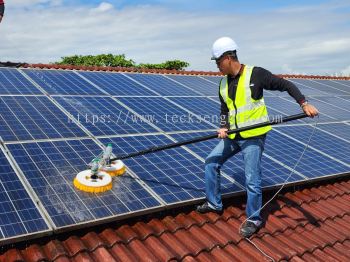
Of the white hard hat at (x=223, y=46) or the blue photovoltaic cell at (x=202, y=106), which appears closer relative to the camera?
the white hard hat at (x=223, y=46)

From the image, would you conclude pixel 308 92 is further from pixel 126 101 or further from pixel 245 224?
pixel 245 224

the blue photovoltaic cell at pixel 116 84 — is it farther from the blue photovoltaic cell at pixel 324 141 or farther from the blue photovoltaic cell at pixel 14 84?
the blue photovoltaic cell at pixel 324 141

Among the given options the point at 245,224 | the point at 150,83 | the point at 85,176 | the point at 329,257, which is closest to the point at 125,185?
the point at 85,176

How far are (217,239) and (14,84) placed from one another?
5.26m

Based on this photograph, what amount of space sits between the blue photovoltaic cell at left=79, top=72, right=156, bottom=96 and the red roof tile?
162 inches

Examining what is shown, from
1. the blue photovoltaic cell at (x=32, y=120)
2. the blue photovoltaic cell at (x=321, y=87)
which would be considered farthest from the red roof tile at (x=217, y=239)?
the blue photovoltaic cell at (x=321, y=87)

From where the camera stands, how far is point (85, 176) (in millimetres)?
5078

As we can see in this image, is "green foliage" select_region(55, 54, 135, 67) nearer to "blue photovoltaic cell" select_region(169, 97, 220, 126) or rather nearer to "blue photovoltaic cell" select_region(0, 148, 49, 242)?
"blue photovoltaic cell" select_region(169, 97, 220, 126)

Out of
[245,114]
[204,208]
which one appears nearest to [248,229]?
[204,208]

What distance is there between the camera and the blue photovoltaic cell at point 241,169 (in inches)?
244

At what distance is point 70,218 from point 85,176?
792 mm

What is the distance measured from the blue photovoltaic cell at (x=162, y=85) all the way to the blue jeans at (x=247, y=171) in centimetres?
420

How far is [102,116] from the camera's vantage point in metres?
7.14

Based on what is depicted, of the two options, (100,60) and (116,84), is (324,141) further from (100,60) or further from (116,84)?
(100,60)
